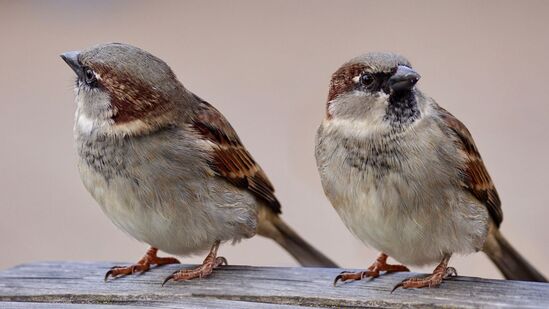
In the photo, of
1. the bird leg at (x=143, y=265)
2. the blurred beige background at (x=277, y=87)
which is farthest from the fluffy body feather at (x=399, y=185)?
the blurred beige background at (x=277, y=87)

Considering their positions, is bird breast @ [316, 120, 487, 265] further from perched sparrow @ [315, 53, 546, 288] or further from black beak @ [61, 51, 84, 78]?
black beak @ [61, 51, 84, 78]

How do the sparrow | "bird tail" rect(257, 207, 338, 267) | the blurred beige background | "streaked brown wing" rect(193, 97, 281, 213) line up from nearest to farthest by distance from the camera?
the sparrow → "streaked brown wing" rect(193, 97, 281, 213) → "bird tail" rect(257, 207, 338, 267) → the blurred beige background

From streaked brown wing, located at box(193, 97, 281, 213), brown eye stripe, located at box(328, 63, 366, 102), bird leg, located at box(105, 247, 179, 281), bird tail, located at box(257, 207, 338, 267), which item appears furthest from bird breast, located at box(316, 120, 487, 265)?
bird leg, located at box(105, 247, 179, 281)

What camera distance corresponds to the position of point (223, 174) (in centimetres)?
422

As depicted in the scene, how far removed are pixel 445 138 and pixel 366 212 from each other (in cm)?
38

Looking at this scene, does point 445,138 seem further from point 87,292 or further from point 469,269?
point 469,269

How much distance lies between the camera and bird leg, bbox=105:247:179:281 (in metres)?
4.12

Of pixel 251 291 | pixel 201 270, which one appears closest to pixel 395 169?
pixel 251 291

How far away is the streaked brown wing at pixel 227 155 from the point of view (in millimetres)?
4223

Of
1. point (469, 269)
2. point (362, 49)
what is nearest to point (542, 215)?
point (469, 269)

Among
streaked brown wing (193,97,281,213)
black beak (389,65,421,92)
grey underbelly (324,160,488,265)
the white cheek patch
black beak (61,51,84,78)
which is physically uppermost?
black beak (61,51,84,78)

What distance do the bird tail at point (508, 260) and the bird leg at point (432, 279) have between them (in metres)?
0.42

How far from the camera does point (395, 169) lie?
12.8 ft

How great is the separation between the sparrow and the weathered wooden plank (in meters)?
0.10
